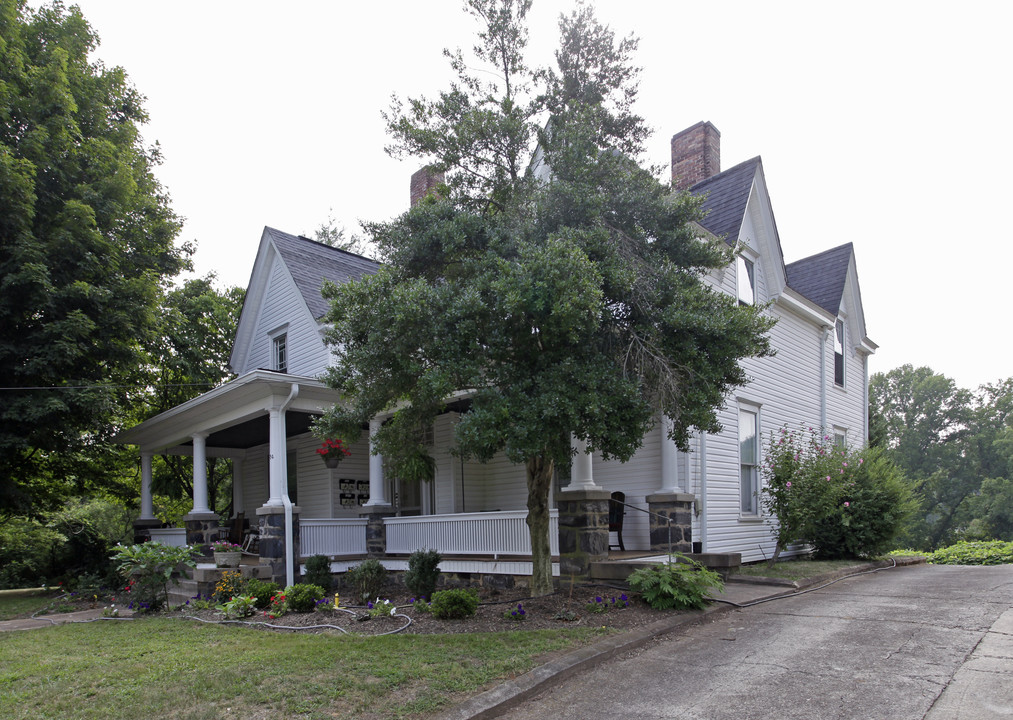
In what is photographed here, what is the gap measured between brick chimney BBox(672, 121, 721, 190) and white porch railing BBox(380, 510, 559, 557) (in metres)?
8.23

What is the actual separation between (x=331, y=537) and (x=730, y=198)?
939 centimetres

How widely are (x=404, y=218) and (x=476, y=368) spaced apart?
219 centimetres

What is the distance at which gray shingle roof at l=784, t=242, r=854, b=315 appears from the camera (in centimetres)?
1611

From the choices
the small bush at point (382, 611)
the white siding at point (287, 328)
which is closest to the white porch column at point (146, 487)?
the white siding at point (287, 328)

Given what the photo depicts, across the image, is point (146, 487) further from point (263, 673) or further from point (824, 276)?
point (824, 276)

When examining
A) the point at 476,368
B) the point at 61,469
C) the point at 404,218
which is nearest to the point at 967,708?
the point at 476,368

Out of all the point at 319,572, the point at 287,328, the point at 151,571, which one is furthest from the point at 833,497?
the point at 287,328

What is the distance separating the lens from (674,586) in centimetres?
742

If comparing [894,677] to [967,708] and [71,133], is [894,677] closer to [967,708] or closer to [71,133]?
[967,708]

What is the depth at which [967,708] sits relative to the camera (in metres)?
4.32

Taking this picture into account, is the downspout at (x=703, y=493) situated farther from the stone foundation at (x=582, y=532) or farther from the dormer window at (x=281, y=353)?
the dormer window at (x=281, y=353)

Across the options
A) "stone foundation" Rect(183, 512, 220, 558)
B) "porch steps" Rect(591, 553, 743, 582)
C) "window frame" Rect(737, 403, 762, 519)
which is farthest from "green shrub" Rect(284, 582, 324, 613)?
"window frame" Rect(737, 403, 762, 519)

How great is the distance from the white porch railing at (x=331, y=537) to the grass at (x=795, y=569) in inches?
251

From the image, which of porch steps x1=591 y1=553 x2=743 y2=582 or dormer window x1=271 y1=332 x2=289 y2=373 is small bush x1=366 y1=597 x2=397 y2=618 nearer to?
porch steps x1=591 y1=553 x2=743 y2=582
